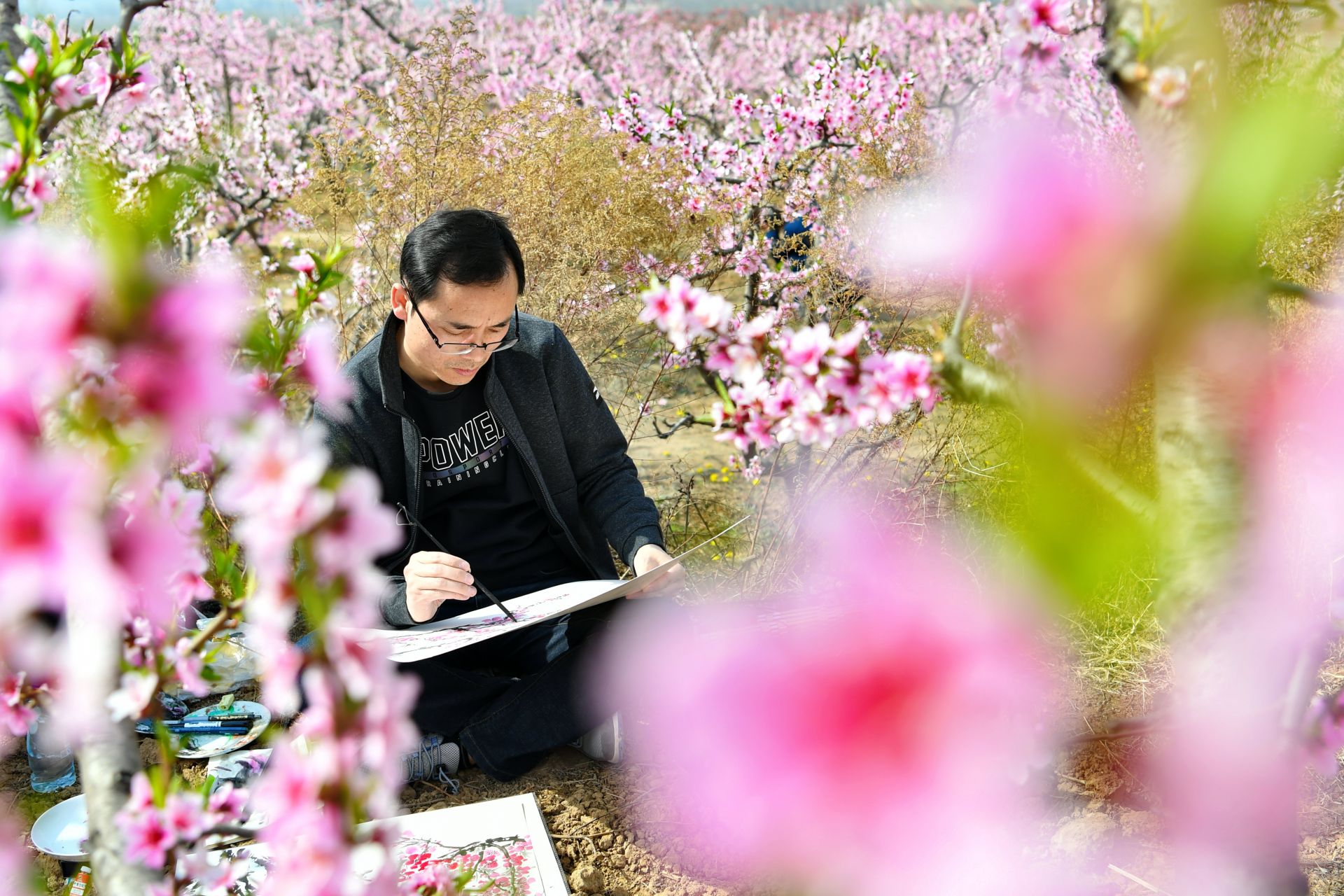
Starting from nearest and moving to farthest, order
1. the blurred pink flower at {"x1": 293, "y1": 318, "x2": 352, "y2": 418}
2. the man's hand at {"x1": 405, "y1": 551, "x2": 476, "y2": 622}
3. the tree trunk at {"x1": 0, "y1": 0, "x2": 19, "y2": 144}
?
the blurred pink flower at {"x1": 293, "y1": 318, "x2": 352, "y2": 418} → the tree trunk at {"x1": 0, "y1": 0, "x2": 19, "y2": 144} → the man's hand at {"x1": 405, "y1": 551, "x2": 476, "y2": 622}

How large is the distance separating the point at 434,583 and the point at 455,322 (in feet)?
Answer: 1.87

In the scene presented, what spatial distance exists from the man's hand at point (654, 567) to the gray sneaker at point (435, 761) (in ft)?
1.75

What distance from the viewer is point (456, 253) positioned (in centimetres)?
200

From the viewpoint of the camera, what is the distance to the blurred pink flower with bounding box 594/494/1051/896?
10.6 inches

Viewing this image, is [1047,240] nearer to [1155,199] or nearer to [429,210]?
[1155,199]

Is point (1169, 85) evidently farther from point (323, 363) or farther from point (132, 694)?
point (132, 694)

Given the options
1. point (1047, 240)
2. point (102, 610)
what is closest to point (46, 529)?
point (102, 610)

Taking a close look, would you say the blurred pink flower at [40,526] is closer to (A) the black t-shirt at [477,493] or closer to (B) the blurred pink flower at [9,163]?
(B) the blurred pink flower at [9,163]

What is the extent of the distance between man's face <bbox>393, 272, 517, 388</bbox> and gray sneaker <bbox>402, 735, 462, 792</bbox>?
2.66 ft

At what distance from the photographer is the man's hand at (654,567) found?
2.08m

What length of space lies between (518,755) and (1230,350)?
2023mm

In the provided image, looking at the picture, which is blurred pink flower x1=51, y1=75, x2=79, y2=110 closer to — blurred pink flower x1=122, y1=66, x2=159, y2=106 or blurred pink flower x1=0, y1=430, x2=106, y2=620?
blurred pink flower x1=122, y1=66, x2=159, y2=106

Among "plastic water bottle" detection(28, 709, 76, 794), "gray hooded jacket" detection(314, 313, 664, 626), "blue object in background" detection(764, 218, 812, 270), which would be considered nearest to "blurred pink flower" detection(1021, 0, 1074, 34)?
"gray hooded jacket" detection(314, 313, 664, 626)

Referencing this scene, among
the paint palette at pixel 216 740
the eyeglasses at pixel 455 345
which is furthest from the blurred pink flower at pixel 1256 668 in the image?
the paint palette at pixel 216 740
